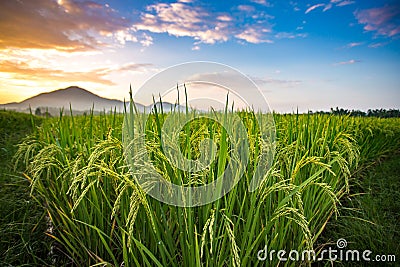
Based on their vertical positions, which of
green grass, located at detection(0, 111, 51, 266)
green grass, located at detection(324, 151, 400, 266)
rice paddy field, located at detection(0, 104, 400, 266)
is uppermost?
rice paddy field, located at detection(0, 104, 400, 266)

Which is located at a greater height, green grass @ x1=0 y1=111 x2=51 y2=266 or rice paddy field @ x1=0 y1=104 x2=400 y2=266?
rice paddy field @ x1=0 y1=104 x2=400 y2=266

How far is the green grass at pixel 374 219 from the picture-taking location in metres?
2.66

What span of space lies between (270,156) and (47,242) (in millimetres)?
2069

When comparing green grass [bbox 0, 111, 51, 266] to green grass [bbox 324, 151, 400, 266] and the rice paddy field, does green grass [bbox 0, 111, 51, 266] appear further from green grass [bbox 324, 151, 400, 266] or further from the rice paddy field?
green grass [bbox 324, 151, 400, 266]

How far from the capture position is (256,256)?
1.81 meters

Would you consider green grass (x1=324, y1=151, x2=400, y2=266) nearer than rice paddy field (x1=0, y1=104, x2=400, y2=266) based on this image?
No

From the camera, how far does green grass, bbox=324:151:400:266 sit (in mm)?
2662

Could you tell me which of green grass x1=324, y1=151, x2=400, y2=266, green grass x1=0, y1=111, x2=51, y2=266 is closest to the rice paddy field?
green grass x1=0, y1=111, x2=51, y2=266

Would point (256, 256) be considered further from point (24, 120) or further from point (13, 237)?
point (24, 120)

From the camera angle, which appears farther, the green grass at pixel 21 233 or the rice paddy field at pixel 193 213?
the green grass at pixel 21 233

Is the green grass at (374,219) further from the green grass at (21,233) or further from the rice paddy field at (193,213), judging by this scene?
the green grass at (21,233)

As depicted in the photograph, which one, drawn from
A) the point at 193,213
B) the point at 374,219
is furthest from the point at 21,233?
the point at 374,219

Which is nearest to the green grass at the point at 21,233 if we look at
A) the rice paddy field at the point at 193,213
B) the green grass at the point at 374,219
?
the rice paddy field at the point at 193,213

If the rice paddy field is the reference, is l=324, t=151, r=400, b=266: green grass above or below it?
below
